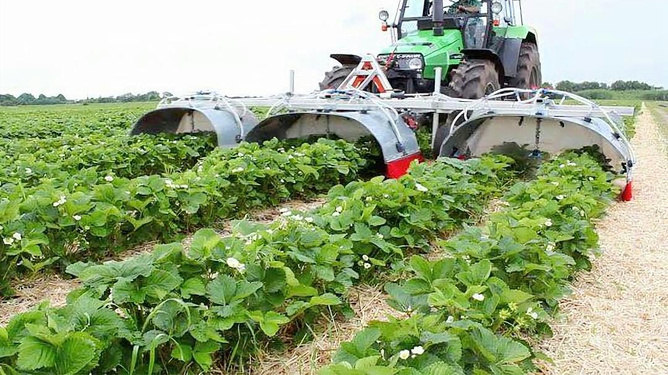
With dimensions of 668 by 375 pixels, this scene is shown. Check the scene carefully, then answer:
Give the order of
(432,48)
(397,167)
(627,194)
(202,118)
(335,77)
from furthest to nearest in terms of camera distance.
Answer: (335,77) → (432,48) → (202,118) → (397,167) → (627,194)

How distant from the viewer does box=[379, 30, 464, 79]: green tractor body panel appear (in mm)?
7484

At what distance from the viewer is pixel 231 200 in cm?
438

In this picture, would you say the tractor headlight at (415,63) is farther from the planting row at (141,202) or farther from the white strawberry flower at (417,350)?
the white strawberry flower at (417,350)

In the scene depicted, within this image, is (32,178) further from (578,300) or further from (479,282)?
(578,300)

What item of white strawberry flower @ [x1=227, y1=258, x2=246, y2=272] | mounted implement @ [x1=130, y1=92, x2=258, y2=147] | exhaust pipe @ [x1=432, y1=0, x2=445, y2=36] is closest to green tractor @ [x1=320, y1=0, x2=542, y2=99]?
exhaust pipe @ [x1=432, y1=0, x2=445, y2=36]

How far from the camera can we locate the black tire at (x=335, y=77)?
26.5 feet

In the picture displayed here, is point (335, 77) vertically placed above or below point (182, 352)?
above

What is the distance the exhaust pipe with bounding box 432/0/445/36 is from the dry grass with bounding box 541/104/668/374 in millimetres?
3995

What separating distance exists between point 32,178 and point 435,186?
308 cm

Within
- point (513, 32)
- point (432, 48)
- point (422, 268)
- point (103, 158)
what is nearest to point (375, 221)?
point (422, 268)

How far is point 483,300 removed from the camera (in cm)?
222

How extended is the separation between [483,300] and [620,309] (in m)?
1.12

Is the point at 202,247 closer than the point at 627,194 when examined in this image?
Yes

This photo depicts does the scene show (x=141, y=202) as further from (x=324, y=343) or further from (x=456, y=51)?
(x=456, y=51)
